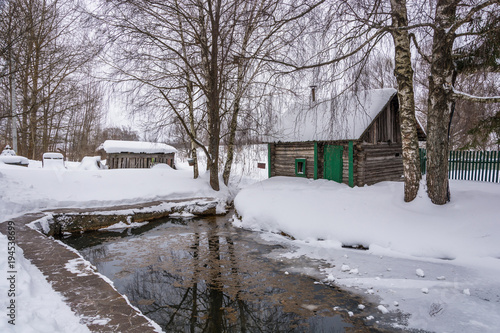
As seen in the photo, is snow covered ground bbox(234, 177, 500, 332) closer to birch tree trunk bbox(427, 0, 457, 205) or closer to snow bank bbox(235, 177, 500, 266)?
snow bank bbox(235, 177, 500, 266)

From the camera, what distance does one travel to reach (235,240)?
9.05 metres

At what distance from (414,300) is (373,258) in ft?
6.73

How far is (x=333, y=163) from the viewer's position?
1318 centimetres

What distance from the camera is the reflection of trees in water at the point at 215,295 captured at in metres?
4.57

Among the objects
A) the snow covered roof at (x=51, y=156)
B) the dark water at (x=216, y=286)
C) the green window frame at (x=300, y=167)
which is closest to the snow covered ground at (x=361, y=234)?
the green window frame at (x=300, y=167)

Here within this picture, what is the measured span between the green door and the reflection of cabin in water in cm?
1464

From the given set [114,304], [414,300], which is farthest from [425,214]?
[114,304]

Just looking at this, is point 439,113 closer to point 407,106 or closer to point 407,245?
point 407,106

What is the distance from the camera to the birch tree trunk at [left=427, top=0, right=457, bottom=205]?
781 cm

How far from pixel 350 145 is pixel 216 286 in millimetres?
8619

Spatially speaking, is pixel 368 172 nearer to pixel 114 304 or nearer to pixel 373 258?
pixel 373 258

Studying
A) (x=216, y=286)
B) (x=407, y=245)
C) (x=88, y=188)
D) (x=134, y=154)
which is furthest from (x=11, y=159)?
(x=407, y=245)

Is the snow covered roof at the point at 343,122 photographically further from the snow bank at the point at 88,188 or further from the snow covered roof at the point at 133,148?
the snow covered roof at the point at 133,148

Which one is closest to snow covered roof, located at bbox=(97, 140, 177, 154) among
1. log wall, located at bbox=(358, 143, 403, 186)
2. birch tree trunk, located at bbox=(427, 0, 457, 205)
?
log wall, located at bbox=(358, 143, 403, 186)
